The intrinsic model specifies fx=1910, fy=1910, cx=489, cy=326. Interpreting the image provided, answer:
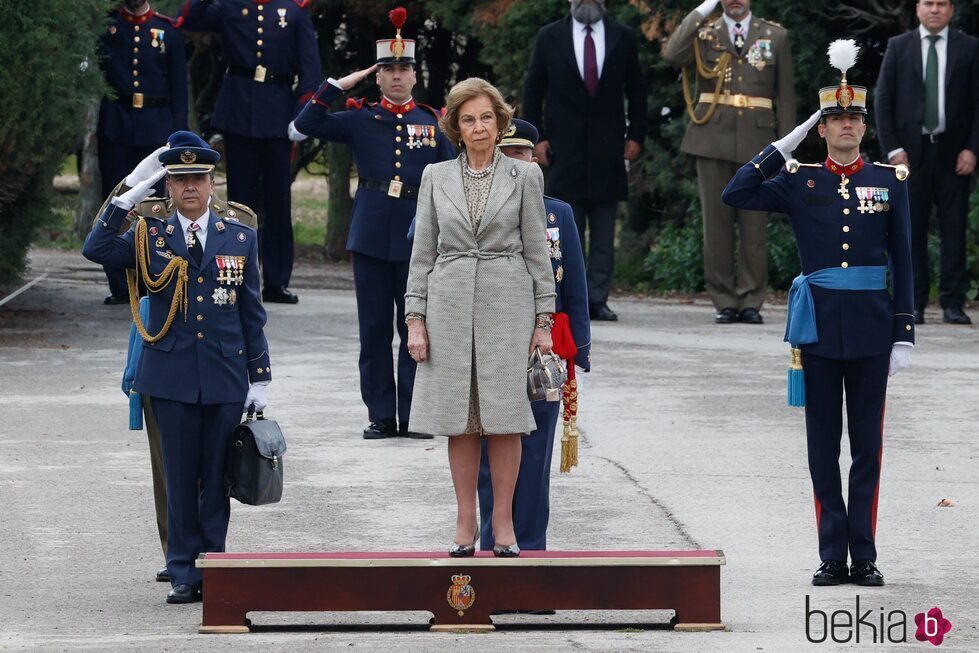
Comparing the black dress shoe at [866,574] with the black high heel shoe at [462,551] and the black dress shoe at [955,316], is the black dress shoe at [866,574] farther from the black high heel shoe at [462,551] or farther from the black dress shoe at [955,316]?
the black dress shoe at [955,316]

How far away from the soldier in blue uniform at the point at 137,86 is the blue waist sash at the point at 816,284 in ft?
26.3

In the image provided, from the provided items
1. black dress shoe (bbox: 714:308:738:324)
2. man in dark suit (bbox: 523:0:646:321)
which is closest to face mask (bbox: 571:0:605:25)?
man in dark suit (bbox: 523:0:646:321)

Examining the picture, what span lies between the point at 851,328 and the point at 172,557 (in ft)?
8.70

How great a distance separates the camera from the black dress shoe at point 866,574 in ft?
23.0

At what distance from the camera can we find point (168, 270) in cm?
704

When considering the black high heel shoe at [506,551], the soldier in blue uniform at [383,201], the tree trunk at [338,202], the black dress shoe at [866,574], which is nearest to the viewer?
the black high heel shoe at [506,551]

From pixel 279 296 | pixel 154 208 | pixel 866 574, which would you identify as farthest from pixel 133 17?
pixel 866 574

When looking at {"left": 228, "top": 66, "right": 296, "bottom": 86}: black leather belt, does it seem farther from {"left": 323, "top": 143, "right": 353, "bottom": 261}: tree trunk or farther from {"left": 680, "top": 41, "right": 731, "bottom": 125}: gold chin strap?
{"left": 323, "top": 143, "right": 353, "bottom": 261}: tree trunk

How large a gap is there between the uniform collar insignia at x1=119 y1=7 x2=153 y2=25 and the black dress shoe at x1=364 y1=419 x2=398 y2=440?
530 cm

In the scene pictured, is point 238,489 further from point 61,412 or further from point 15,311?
point 15,311

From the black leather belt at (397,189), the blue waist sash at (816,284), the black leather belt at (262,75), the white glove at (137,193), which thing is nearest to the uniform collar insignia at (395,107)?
the black leather belt at (397,189)

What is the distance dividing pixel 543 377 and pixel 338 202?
1631 centimetres

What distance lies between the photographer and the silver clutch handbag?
634 cm

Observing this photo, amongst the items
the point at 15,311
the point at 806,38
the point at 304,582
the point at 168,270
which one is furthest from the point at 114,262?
the point at 806,38
